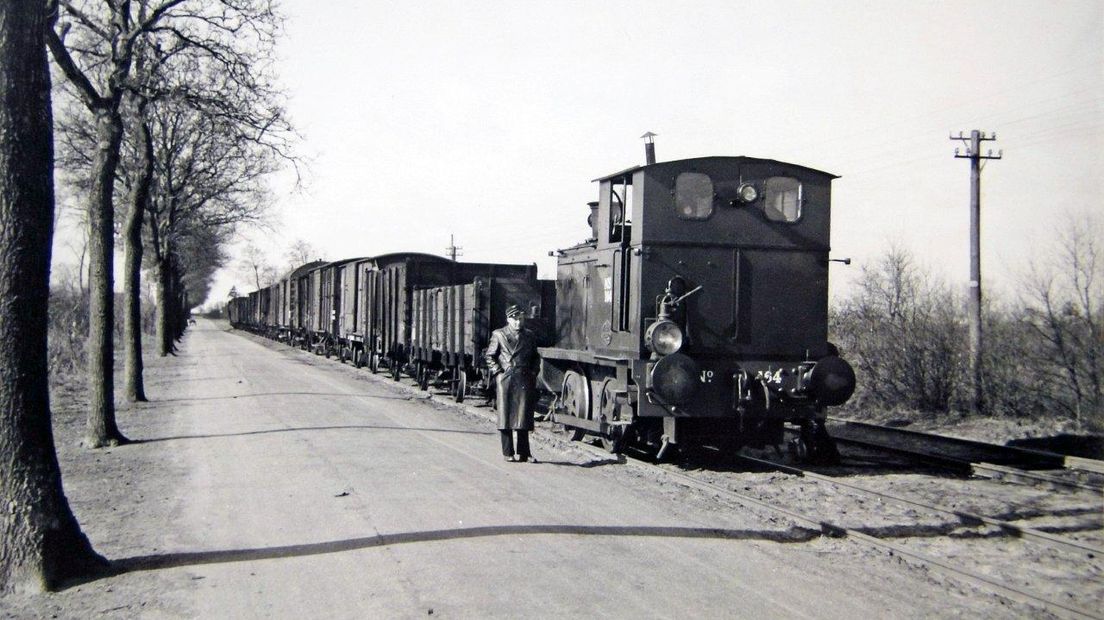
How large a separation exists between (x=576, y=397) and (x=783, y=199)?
3706 mm

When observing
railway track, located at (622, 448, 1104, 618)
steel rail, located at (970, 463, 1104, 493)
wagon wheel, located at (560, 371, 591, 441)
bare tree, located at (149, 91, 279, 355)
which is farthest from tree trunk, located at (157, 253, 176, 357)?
steel rail, located at (970, 463, 1104, 493)

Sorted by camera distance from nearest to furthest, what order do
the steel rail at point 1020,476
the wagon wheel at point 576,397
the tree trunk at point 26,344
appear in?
1. the tree trunk at point 26,344
2. the steel rail at point 1020,476
3. the wagon wheel at point 576,397

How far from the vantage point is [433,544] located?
6324 millimetres

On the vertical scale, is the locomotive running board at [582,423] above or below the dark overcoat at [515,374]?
below

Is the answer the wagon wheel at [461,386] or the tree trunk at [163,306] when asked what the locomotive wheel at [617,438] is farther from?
the tree trunk at [163,306]

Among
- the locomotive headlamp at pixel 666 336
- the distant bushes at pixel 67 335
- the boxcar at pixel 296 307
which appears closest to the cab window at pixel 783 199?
the locomotive headlamp at pixel 666 336

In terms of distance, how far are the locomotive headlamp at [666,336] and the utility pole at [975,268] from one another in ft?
28.3

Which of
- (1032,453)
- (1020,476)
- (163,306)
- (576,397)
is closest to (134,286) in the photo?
(576,397)

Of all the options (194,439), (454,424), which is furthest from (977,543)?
(194,439)

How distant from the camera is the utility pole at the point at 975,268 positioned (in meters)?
15.5

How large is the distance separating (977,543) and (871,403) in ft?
36.9

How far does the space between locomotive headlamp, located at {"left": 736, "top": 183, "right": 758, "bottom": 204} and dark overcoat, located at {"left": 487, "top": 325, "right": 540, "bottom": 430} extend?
2.98m

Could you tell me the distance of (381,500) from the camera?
307 inches

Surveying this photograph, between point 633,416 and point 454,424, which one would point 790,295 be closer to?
point 633,416
